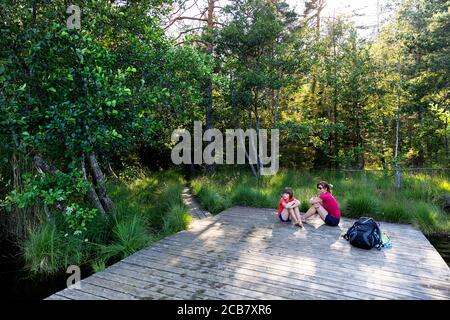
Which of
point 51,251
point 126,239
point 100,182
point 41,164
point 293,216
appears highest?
point 41,164

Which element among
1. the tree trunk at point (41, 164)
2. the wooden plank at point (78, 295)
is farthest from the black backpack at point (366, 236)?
the tree trunk at point (41, 164)

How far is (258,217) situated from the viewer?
21.3 ft

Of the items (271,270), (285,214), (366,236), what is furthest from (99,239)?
(366,236)

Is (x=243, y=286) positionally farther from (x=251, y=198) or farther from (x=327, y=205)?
(x=251, y=198)

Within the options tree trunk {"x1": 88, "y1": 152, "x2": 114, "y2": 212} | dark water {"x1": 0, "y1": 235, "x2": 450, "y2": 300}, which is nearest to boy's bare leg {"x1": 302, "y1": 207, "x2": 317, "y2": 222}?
dark water {"x1": 0, "y1": 235, "x2": 450, "y2": 300}

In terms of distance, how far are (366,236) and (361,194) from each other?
8.83ft

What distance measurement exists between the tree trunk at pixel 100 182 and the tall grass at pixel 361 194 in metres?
2.37

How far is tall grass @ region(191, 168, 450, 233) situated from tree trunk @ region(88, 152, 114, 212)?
2.37 m

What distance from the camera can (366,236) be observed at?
4602mm

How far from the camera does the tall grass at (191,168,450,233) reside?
6.40m

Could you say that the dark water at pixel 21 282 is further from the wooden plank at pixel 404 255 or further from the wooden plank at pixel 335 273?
the wooden plank at pixel 335 273

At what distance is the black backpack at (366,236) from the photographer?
4582 mm

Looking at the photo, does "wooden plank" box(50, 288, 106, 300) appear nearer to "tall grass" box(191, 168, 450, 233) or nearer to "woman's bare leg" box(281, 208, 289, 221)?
"woman's bare leg" box(281, 208, 289, 221)
